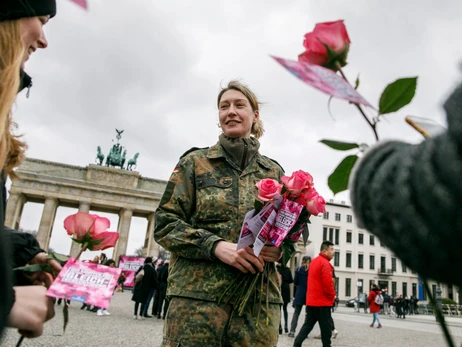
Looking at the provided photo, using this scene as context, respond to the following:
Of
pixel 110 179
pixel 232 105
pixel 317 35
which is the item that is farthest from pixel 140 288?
pixel 110 179

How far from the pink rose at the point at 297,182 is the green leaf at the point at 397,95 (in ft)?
3.86

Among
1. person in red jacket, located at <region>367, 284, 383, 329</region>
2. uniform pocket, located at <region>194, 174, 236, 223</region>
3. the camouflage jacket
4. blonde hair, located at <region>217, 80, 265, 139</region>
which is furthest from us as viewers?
person in red jacket, located at <region>367, 284, 383, 329</region>

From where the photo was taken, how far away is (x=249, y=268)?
1.92m

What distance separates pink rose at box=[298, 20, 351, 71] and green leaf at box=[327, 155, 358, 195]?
0.20 metres

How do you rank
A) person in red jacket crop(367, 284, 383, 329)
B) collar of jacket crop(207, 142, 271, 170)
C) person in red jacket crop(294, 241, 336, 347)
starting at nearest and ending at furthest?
collar of jacket crop(207, 142, 271, 170), person in red jacket crop(294, 241, 336, 347), person in red jacket crop(367, 284, 383, 329)

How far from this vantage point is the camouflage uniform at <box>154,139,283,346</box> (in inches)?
74.4

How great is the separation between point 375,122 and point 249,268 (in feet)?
4.34

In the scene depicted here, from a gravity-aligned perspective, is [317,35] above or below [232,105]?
below

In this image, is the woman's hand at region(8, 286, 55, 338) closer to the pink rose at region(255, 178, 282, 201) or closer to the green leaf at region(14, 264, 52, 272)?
the green leaf at region(14, 264, 52, 272)

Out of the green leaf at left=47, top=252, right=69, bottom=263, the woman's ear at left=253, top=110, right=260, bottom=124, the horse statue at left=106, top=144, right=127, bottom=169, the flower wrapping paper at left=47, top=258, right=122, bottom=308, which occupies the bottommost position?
the flower wrapping paper at left=47, top=258, right=122, bottom=308

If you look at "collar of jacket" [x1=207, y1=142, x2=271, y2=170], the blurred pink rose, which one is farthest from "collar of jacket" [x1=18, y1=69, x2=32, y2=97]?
"collar of jacket" [x1=207, y1=142, x2=271, y2=170]

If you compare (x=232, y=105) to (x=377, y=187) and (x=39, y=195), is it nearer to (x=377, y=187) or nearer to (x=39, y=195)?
(x=377, y=187)

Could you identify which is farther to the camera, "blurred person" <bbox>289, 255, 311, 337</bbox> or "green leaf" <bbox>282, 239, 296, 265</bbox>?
"blurred person" <bbox>289, 255, 311, 337</bbox>

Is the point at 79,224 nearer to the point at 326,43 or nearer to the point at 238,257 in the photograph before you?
the point at 238,257
